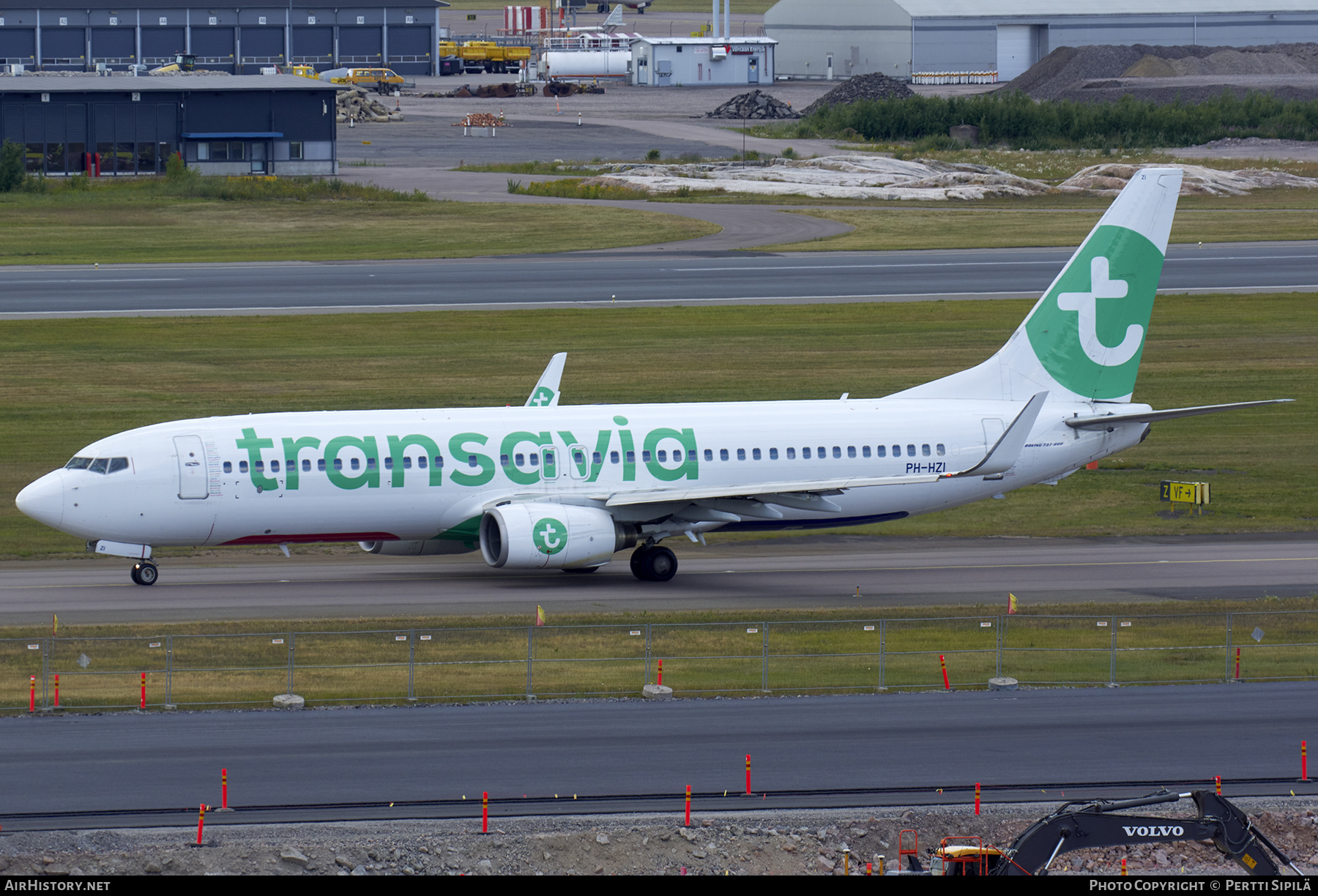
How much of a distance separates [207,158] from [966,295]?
2889 inches

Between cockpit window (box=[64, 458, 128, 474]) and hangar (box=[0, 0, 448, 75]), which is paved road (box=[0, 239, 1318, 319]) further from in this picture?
hangar (box=[0, 0, 448, 75])

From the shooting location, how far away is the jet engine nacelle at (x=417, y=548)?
1670 inches

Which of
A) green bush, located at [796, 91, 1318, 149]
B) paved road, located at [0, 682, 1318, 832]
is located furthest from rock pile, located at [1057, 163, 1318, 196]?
paved road, located at [0, 682, 1318, 832]

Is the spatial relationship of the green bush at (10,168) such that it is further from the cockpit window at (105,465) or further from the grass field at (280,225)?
the cockpit window at (105,465)

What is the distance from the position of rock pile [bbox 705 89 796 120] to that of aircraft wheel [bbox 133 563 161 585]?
149775mm

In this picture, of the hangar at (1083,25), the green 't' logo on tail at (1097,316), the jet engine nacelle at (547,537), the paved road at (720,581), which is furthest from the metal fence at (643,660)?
the hangar at (1083,25)

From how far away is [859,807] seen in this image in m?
25.7

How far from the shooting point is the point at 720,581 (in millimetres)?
42938

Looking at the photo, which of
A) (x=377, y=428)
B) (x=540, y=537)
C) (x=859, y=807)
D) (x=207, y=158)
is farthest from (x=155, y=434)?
(x=207, y=158)

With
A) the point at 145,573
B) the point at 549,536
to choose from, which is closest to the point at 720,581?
the point at 549,536

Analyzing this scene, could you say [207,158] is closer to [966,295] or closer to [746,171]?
[746,171]

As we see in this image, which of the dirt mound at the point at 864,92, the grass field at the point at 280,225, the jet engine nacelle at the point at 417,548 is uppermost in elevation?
the dirt mound at the point at 864,92

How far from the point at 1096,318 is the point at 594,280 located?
47728mm

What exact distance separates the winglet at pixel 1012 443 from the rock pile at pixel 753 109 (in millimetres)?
148054
